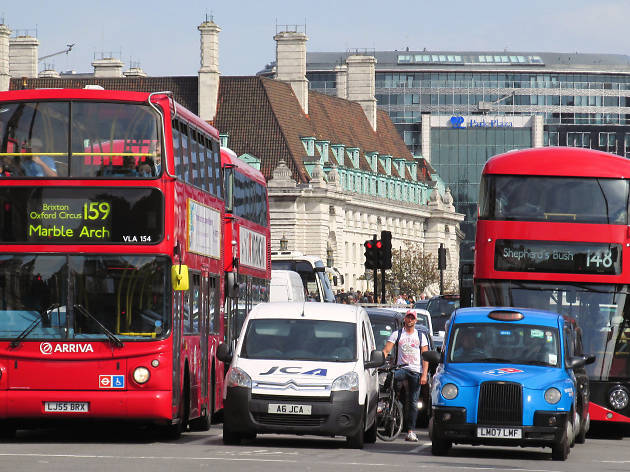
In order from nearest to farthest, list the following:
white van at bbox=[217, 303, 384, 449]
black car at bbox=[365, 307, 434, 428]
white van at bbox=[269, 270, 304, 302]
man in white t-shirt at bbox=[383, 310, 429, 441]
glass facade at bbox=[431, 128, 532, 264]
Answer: white van at bbox=[217, 303, 384, 449] < man in white t-shirt at bbox=[383, 310, 429, 441] < black car at bbox=[365, 307, 434, 428] < white van at bbox=[269, 270, 304, 302] < glass facade at bbox=[431, 128, 532, 264]

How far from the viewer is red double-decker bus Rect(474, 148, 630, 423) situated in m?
26.2

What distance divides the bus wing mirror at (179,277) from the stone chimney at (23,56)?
11433 cm

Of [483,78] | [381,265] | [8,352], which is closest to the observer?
[8,352]

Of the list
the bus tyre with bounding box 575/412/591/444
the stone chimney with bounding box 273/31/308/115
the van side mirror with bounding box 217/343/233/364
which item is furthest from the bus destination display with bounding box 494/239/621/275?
the stone chimney with bounding box 273/31/308/115

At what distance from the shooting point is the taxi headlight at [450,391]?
2098cm

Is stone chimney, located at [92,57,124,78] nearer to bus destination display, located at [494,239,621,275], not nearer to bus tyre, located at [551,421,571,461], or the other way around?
bus destination display, located at [494,239,621,275]

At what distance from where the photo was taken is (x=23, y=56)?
134250 mm

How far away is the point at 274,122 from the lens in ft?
434

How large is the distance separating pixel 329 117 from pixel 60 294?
12371 cm

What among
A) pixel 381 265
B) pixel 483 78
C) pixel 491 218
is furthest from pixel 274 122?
pixel 491 218

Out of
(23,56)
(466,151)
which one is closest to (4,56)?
(23,56)

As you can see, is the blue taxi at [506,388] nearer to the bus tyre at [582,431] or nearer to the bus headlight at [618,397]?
the bus tyre at [582,431]

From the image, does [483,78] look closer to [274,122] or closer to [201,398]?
[274,122]

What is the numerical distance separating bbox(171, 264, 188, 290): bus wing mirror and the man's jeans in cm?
454
